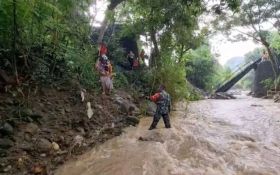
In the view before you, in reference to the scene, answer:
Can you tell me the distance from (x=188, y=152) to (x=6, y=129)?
3993 mm

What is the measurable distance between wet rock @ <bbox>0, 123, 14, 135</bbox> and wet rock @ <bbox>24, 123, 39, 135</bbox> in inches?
13.4

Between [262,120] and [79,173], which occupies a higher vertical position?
[262,120]

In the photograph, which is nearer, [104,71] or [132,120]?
[132,120]

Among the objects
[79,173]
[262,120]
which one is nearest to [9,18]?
[79,173]

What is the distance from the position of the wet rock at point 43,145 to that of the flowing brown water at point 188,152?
1.89 feet

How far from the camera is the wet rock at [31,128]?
23.8ft

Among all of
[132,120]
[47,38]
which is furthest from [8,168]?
[132,120]

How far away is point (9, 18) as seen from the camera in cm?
746

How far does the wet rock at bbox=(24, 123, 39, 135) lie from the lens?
23.8 ft

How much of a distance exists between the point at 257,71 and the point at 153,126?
20367 mm

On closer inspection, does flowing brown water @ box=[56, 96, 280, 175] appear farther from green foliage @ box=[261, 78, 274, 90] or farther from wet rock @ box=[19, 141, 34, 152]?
green foliage @ box=[261, 78, 274, 90]

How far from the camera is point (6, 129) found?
686cm

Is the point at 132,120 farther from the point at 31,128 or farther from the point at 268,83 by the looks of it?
the point at 268,83

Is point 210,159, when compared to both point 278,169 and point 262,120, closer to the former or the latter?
point 278,169
